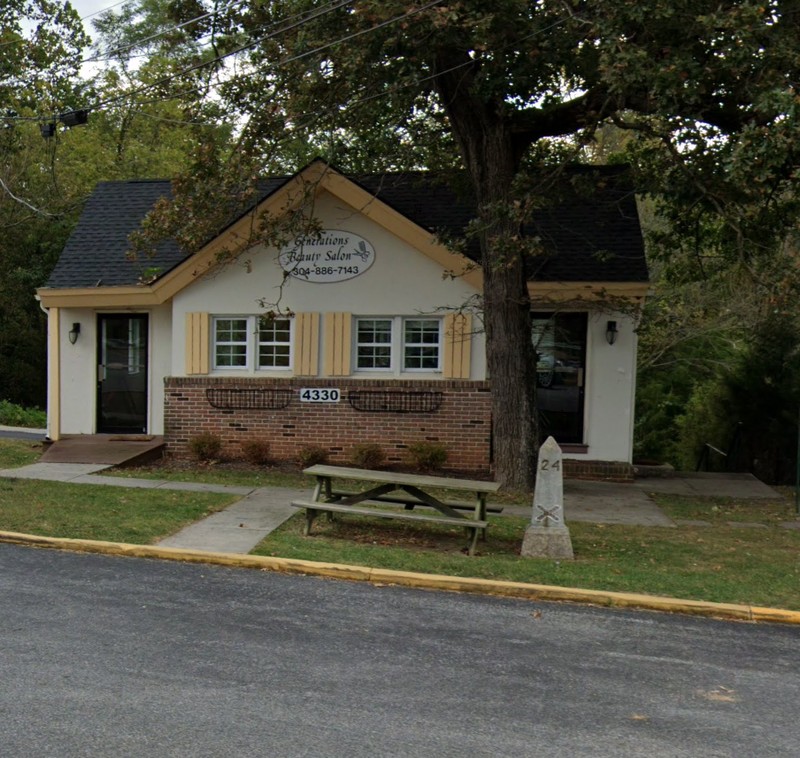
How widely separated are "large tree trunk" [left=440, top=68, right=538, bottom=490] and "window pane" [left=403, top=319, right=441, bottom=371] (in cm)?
216

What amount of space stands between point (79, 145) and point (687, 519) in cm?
2512

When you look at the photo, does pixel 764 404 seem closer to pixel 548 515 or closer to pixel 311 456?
pixel 311 456

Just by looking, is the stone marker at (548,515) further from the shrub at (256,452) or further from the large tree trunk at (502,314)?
the shrub at (256,452)

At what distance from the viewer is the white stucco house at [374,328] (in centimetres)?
1336

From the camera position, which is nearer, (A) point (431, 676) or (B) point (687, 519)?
(A) point (431, 676)

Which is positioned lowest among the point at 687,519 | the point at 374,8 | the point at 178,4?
the point at 687,519

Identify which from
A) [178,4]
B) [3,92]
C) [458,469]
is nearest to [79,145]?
[3,92]

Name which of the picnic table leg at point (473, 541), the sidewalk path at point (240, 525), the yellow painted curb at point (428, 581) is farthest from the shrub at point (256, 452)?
the picnic table leg at point (473, 541)

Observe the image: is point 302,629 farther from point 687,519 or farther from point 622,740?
point 687,519

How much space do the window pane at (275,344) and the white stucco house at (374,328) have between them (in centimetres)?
2

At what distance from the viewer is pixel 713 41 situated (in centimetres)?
902

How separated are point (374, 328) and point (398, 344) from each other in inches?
20.1

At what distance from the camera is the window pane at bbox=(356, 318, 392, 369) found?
13.9m

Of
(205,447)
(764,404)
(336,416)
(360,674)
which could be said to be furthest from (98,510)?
(764,404)
